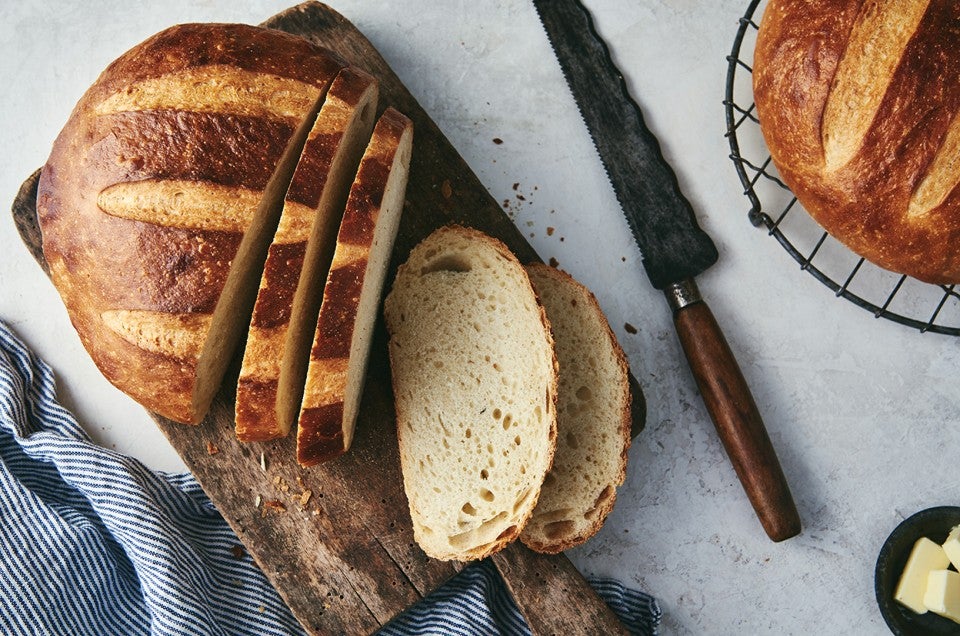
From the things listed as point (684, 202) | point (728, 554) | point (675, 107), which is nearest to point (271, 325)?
point (684, 202)

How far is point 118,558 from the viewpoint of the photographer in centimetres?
270

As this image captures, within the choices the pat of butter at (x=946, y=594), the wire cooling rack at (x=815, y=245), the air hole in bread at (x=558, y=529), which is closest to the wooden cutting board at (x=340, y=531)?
the air hole in bread at (x=558, y=529)

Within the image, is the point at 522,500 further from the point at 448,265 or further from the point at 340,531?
the point at 448,265

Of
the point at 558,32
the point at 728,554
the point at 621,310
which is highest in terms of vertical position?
the point at 558,32

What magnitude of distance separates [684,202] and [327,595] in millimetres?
1930

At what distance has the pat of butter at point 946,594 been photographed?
2486 millimetres

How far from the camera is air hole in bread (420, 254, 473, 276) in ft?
8.61

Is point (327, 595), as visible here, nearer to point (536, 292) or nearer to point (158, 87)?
point (536, 292)

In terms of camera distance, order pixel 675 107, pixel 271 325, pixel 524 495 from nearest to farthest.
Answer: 1. pixel 271 325
2. pixel 524 495
3. pixel 675 107

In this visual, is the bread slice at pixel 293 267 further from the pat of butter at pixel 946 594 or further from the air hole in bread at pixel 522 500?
the pat of butter at pixel 946 594

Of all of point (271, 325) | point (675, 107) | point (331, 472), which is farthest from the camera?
point (675, 107)

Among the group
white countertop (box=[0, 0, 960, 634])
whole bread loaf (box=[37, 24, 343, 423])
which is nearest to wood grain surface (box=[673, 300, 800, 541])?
white countertop (box=[0, 0, 960, 634])

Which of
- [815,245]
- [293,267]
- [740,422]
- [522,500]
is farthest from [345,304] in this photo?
[815,245]

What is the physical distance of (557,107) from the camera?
2859mm
